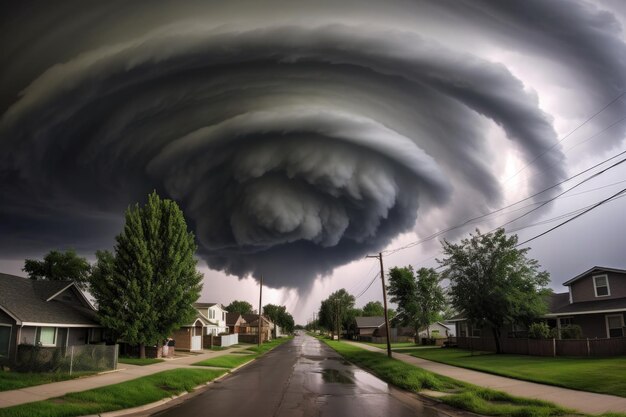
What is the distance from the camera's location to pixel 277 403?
15828 mm

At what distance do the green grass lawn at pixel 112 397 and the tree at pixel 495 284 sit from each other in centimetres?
2528

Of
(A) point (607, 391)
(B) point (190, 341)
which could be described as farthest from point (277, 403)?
(B) point (190, 341)

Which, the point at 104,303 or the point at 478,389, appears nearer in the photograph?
the point at 478,389

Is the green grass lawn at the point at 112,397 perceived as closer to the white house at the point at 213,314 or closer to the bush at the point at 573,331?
the bush at the point at 573,331

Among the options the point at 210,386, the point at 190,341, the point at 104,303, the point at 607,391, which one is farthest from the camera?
the point at 190,341

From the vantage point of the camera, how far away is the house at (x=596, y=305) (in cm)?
3481

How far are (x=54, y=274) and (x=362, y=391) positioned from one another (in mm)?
59107

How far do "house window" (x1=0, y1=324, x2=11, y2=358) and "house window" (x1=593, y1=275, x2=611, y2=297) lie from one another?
42631mm

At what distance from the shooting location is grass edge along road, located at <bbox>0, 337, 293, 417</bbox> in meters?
13.1

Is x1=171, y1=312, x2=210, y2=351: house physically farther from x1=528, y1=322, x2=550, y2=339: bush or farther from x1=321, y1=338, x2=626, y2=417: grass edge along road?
x1=528, y1=322, x2=550, y2=339: bush

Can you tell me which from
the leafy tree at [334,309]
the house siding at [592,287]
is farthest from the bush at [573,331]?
the leafy tree at [334,309]

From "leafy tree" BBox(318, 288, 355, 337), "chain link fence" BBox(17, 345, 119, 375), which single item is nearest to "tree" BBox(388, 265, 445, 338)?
"chain link fence" BBox(17, 345, 119, 375)

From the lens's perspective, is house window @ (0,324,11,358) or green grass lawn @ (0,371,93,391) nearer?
green grass lawn @ (0,371,93,391)

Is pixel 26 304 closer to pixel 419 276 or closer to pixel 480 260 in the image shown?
pixel 480 260
